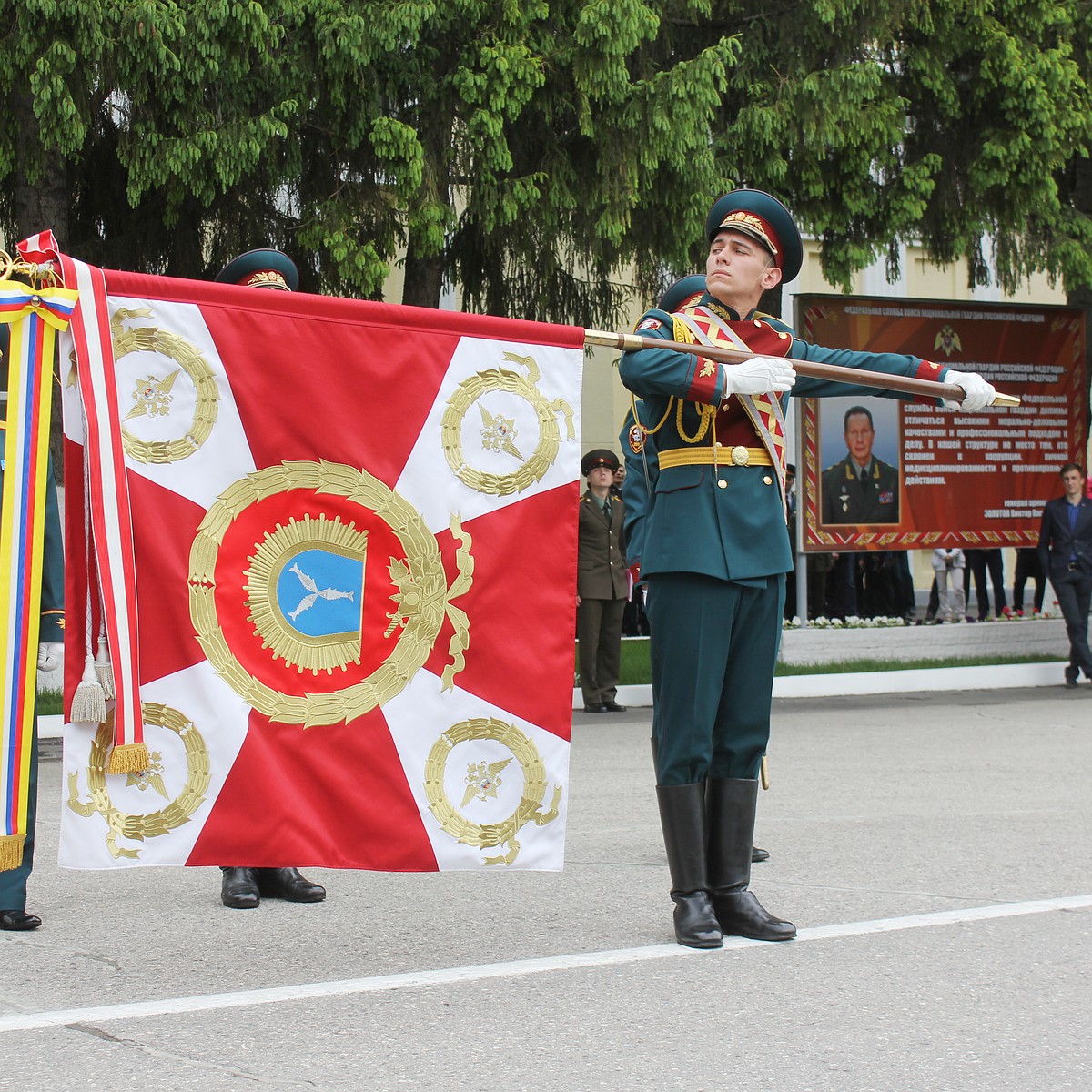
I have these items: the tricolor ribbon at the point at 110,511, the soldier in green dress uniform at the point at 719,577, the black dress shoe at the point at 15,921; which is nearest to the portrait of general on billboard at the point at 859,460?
the soldier in green dress uniform at the point at 719,577

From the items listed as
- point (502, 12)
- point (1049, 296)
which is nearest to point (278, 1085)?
point (502, 12)

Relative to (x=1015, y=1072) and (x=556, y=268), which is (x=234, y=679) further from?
(x=556, y=268)

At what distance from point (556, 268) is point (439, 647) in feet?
30.8

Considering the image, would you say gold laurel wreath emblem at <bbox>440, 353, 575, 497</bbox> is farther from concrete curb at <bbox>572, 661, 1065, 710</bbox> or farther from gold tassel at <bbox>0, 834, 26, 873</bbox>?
concrete curb at <bbox>572, 661, 1065, 710</bbox>

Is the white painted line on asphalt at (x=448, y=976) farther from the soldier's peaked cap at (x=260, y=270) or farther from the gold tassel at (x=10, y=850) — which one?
the soldier's peaked cap at (x=260, y=270)

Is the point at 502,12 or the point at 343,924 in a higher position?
the point at 502,12

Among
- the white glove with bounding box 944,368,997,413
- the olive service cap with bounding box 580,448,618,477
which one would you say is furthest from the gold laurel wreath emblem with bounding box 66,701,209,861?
the olive service cap with bounding box 580,448,618,477

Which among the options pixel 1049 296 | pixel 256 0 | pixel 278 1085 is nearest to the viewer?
pixel 278 1085

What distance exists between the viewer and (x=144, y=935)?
488 centimetres

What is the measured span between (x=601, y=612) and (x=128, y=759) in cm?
862

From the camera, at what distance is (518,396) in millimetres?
4648

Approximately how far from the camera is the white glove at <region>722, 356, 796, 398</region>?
458 centimetres

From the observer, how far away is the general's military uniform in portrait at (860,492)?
14328 millimetres

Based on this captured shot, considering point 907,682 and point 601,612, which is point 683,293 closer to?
point 601,612
